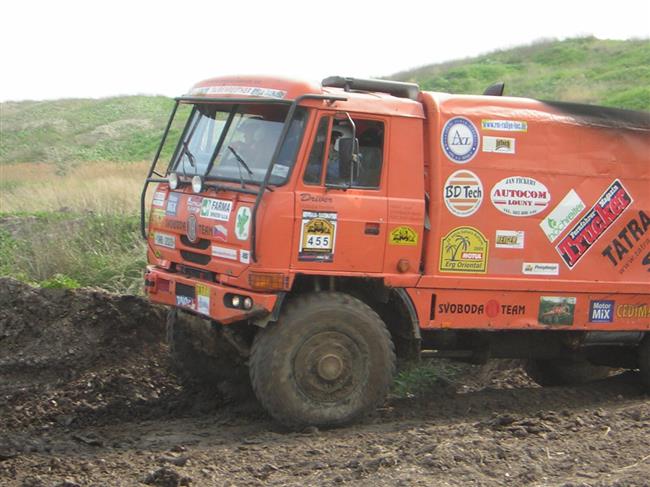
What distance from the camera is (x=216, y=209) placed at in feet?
27.3

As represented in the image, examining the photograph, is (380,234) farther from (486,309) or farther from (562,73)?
(562,73)

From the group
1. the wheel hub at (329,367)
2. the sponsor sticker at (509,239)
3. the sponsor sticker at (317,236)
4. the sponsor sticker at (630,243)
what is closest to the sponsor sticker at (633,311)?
the sponsor sticker at (630,243)

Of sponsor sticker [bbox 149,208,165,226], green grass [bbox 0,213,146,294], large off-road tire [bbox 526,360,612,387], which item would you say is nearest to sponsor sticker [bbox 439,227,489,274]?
sponsor sticker [bbox 149,208,165,226]

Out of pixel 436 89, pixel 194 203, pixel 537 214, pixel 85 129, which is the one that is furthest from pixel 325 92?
pixel 85 129

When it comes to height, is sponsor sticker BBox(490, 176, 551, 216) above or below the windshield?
below

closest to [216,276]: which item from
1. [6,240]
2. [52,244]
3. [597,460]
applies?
[597,460]

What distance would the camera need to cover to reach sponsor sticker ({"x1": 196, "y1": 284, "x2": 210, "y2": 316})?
8312 mm

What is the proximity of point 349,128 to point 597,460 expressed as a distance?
10.2 feet

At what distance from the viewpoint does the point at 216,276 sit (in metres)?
8.42

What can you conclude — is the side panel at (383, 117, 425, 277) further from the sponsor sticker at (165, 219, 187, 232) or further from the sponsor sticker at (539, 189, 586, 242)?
the sponsor sticker at (165, 219, 187, 232)

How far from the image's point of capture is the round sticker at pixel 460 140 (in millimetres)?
8703

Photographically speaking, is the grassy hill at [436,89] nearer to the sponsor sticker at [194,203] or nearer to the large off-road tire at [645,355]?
the large off-road tire at [645,355]

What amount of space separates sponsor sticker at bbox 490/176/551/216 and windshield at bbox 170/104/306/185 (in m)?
1.89

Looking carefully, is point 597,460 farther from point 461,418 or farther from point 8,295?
point 8,295
